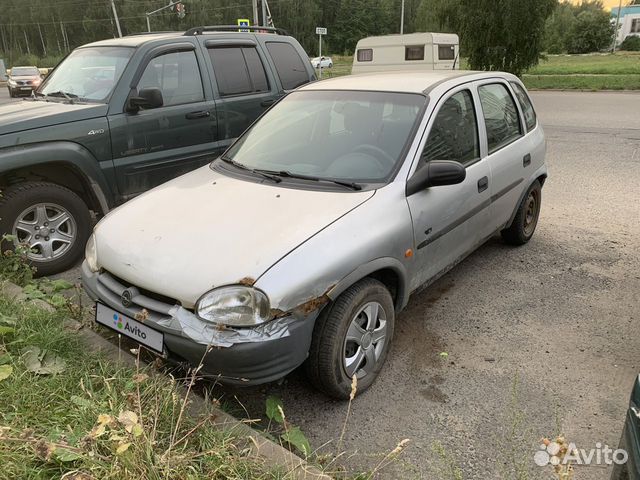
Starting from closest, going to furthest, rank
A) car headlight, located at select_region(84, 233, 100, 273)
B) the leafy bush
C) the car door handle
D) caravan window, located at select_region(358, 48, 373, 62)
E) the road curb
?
the road curb < car headlight, located at select_region(84, 233, 100, 273) < the car door handle < caravan window, located at select_region(358, 48, 373, 62) < the leafy bush

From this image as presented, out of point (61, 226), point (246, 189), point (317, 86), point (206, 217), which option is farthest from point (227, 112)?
point (206, 217)

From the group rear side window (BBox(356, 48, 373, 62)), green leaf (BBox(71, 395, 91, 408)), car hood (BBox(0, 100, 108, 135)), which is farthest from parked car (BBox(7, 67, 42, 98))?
green leaf (BBox(71, 395, 91, 408))

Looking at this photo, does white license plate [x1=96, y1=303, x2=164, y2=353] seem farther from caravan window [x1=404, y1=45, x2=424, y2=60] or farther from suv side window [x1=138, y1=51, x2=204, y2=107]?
caravan window [x1=404, y1=45, x2=424, y2=60]

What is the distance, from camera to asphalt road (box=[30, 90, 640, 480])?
263 cm

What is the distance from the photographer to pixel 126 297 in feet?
8.83

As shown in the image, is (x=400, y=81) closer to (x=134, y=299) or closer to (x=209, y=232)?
(x=209, y=232)

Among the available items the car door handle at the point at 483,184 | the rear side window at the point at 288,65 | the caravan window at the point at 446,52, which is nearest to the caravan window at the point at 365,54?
the caravan window at the point at 446,52

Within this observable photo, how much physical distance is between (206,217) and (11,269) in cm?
217

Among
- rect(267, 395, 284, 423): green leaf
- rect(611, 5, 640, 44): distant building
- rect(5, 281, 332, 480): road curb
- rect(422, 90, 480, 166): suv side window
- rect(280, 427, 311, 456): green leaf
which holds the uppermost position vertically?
rect(611, 5, 640, 44): distant building

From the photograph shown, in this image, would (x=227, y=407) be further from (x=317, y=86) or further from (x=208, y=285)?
(x=317, y=86)

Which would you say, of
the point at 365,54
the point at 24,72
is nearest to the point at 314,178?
the point at 365,54

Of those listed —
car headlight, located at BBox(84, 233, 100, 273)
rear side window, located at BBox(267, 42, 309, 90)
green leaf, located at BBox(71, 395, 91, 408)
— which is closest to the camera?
green leaf, located at BBox(71, 395, 91, 408)

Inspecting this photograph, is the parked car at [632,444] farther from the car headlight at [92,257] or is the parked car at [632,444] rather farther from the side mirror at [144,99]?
the side mirror at [144,99]

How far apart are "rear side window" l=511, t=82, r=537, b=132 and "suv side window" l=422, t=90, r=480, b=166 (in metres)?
1.12
